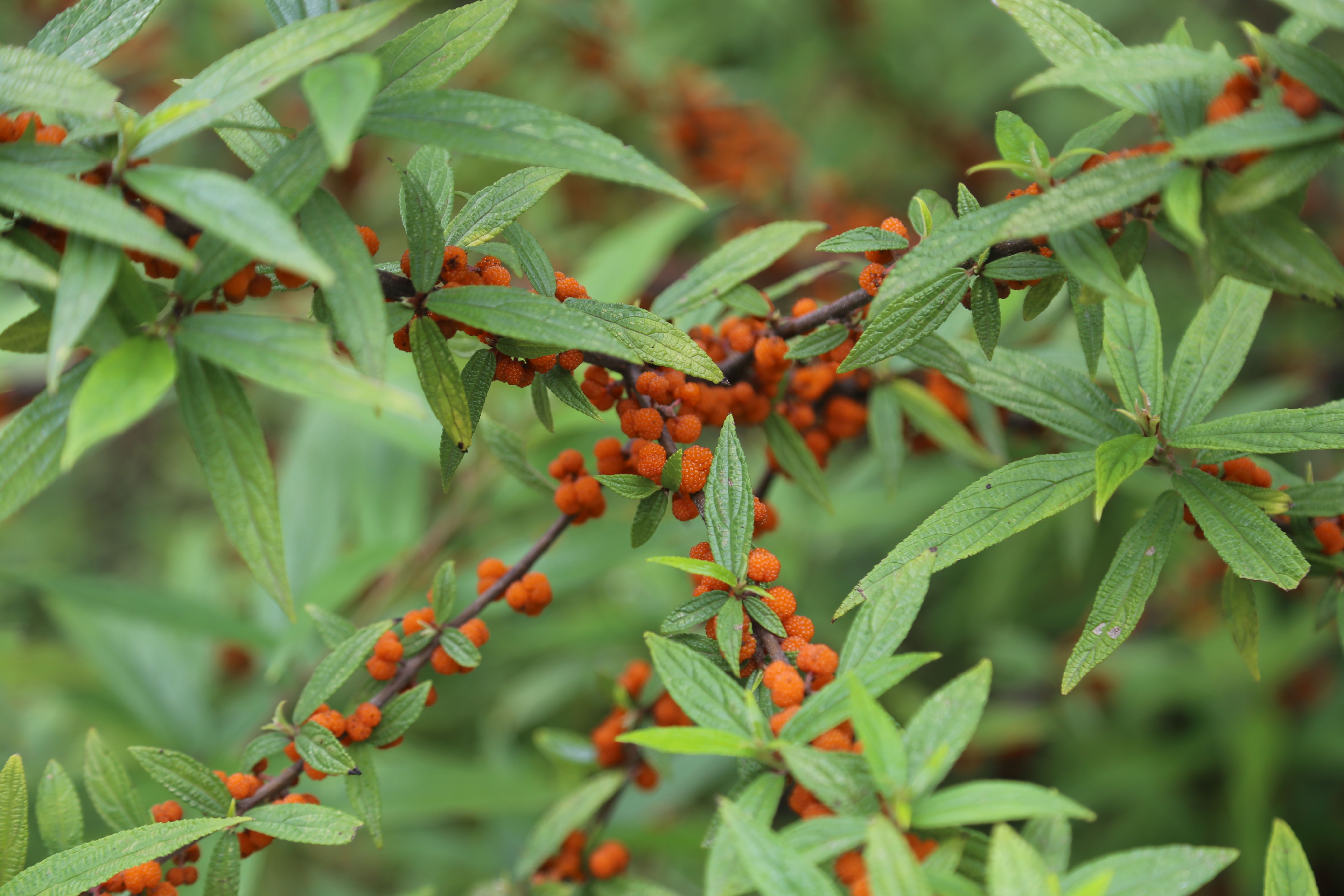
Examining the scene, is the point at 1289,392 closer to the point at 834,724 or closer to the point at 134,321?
the point at 834,724

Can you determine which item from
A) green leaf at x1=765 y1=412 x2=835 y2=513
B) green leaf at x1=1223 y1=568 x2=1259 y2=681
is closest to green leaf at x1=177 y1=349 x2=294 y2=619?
green leaf at x1=765 y1=412 x2=835 y2=513

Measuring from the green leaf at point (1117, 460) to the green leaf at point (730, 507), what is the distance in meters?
0.37

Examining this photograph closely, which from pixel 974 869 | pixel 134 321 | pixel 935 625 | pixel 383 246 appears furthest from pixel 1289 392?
pixel 383 246

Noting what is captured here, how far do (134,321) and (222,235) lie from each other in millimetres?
189

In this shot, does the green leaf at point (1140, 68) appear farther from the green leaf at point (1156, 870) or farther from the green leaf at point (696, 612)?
the green leaf at point (1156, 870)

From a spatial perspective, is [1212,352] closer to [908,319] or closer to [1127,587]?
[1127,587]

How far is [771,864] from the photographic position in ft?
2.42

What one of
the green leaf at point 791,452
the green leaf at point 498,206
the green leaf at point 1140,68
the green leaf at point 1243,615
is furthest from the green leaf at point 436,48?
the green leaf at point 1243,615

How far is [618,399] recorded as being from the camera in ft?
3.87

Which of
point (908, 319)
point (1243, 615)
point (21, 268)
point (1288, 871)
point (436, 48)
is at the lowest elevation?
point (1288, 871)

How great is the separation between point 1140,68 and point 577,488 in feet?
2.60

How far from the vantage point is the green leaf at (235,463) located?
844mm

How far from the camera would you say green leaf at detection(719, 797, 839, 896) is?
730 millimetres

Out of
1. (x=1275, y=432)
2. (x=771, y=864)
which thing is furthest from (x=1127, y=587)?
(x=771, y=864)
